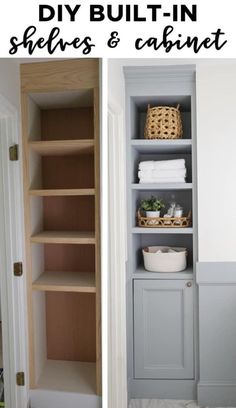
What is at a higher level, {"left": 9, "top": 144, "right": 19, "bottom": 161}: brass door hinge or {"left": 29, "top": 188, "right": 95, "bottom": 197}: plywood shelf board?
{"left": 9, "top": 144, "right": 19, "bottom": 161}: brass door hinge

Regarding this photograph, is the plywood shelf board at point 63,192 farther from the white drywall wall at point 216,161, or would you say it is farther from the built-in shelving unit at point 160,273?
the white drywall wall at point 216,161

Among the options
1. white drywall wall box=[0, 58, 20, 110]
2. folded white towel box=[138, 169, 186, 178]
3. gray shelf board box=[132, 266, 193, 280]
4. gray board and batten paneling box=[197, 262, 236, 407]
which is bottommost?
gray board and batten paneling box=[197, 262, 236, 407]

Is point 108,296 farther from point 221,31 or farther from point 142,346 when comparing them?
point 221,31

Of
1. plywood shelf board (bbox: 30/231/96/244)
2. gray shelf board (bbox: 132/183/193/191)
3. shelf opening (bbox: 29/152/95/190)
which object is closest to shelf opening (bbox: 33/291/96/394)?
plywood shelf board (bbox: 30/231/96/244)

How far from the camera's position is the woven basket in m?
0.53

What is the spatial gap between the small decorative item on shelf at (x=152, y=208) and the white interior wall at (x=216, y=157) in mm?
70

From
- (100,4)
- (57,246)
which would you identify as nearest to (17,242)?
(57,246)

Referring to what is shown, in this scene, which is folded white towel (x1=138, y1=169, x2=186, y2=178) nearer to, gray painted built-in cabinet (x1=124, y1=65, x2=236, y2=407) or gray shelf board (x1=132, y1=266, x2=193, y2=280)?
gray painted built-in cabinet (x1=124, y1=65, x2=236, y2=407)

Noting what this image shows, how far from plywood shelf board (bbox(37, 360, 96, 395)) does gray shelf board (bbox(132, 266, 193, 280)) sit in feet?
1.10

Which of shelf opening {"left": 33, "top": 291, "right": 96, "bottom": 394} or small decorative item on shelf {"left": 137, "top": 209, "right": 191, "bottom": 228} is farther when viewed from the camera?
shelf opening {"left": 33, "top": 291, "right": 96, "bottom": 394}

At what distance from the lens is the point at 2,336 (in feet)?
2.31

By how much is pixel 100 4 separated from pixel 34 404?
33.6 inches

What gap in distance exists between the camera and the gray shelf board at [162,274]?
0.56 meters

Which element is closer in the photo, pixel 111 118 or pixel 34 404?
pixel 111 118
